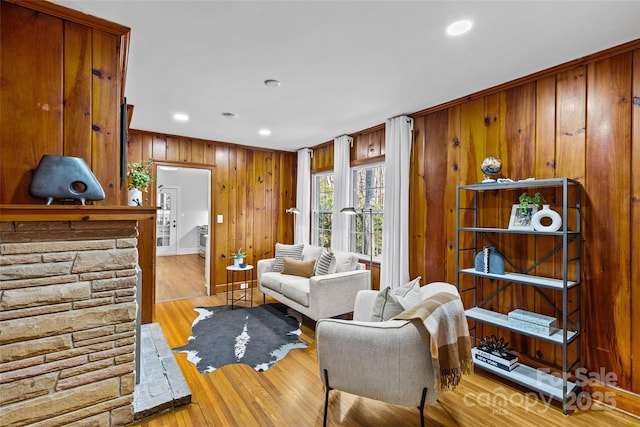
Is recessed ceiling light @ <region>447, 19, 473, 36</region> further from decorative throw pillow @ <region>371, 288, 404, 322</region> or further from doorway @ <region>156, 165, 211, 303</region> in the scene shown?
doorway @ <region>156, 165, 211, 303</region>

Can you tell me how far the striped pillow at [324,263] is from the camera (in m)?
3.74

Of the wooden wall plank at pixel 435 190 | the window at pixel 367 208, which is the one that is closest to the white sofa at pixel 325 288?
the window at pixel 367 208

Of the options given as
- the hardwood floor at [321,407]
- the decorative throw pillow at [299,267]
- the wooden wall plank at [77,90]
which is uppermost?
the wooden wall plank at [77,90]

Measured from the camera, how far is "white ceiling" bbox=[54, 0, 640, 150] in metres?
1.73

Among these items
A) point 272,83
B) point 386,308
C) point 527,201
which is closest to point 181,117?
point 272,83

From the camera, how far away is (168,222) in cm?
895

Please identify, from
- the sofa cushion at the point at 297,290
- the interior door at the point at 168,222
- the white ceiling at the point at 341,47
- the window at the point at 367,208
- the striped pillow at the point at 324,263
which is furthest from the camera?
the interior door at the point at 168,222

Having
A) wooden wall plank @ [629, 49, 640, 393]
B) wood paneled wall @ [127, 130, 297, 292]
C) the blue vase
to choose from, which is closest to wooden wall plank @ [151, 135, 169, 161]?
wood paneled wall @ [127, 130, 297, 292]

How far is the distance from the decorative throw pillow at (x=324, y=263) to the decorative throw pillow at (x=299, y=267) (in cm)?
18

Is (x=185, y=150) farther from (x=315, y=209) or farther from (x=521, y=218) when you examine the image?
(x=521, y=218)

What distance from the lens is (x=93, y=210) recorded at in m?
1.57

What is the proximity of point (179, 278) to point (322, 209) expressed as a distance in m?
3.12

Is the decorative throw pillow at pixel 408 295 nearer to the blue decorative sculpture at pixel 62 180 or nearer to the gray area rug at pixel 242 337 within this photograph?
the gray area rug at pixel 242 337

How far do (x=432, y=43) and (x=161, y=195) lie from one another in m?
8.57
